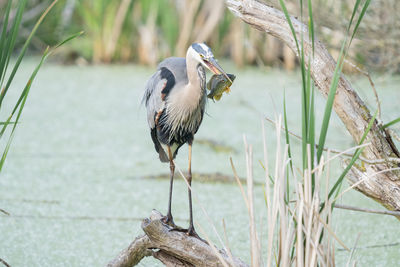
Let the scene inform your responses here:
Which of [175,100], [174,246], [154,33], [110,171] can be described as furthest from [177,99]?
[154,33]

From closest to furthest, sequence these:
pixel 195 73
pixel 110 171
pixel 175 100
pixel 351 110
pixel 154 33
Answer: pixel 351 110, pixel 195 73, pixel 175 100, pixel 110 171, pixel 154 33

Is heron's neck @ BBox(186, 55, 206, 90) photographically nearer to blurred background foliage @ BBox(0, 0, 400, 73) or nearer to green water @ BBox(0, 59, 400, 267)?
green water @ BBox(0, 59, 400, 267)

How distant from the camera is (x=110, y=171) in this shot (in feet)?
9.80

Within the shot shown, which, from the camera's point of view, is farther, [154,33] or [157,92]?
[154,33]

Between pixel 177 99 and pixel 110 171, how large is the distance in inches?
55.0

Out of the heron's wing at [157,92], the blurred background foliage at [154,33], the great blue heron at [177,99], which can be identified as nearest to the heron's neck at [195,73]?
the great blue heron at [177,99]

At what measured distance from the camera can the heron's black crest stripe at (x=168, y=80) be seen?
1.68 meters

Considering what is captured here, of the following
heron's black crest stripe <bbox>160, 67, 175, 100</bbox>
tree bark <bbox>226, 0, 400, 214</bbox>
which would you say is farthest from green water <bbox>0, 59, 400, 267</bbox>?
heron's black crest stripe <bbox>160, 67, 175, 100</bbox>

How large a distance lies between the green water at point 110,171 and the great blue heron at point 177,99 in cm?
18

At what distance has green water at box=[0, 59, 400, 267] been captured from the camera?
2.14 meters

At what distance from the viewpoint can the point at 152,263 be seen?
76.8 inches

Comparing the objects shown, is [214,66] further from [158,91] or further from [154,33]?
[154,33]

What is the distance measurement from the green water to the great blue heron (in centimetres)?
18

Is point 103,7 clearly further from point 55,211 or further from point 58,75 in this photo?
point 55,211
